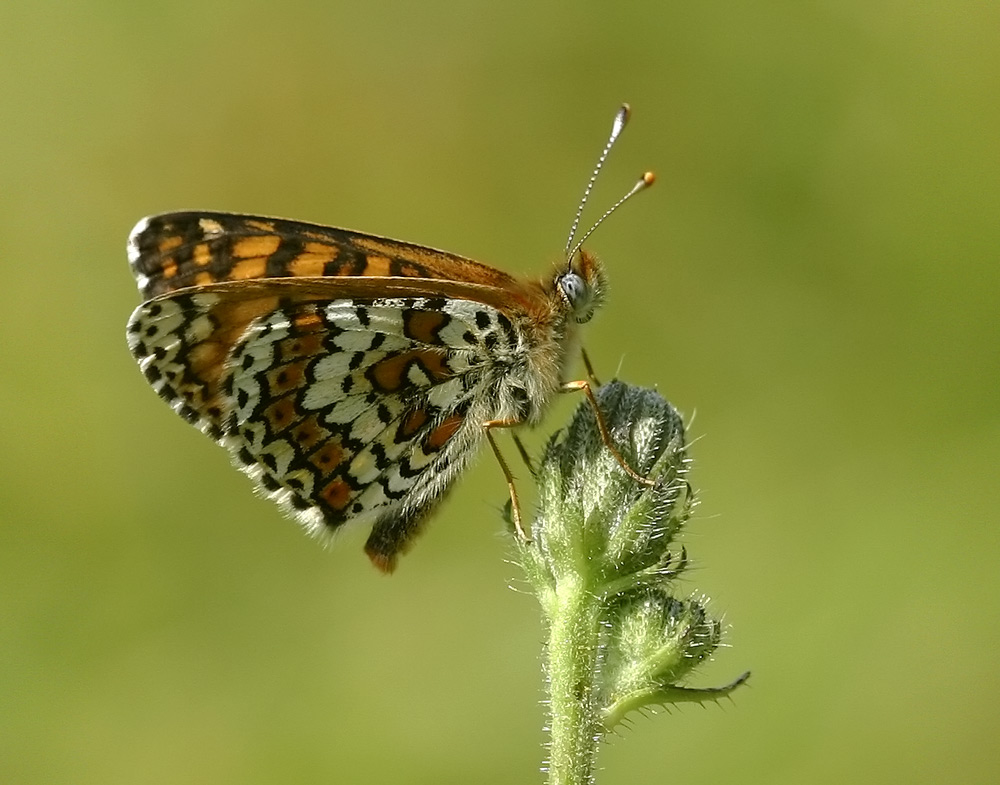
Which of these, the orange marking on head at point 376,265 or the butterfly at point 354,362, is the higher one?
the orange marking on head at point 376,265

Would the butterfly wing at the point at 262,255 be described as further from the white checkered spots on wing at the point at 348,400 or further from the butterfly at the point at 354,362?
the white checkered spots on wing at the point at 348,400

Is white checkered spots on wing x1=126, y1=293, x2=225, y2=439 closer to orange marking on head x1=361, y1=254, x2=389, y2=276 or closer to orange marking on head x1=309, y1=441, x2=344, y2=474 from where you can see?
orange marking on head x1=309, y1=441, x2=344, y2=474

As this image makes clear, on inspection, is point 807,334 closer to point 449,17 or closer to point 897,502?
point 897,502

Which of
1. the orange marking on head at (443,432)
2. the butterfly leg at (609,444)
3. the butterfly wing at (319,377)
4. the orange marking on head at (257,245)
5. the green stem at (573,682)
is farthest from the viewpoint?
the orange marking on head at (257,245)

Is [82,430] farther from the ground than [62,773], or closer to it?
farther from the ground

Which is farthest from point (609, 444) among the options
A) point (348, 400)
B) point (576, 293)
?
point (348, 400)

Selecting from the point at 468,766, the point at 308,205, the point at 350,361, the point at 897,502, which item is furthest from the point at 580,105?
the point at 350,361

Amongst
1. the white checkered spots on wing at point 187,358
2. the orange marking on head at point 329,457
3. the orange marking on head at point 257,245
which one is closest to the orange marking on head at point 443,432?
the orange marking on head at point 329,457
